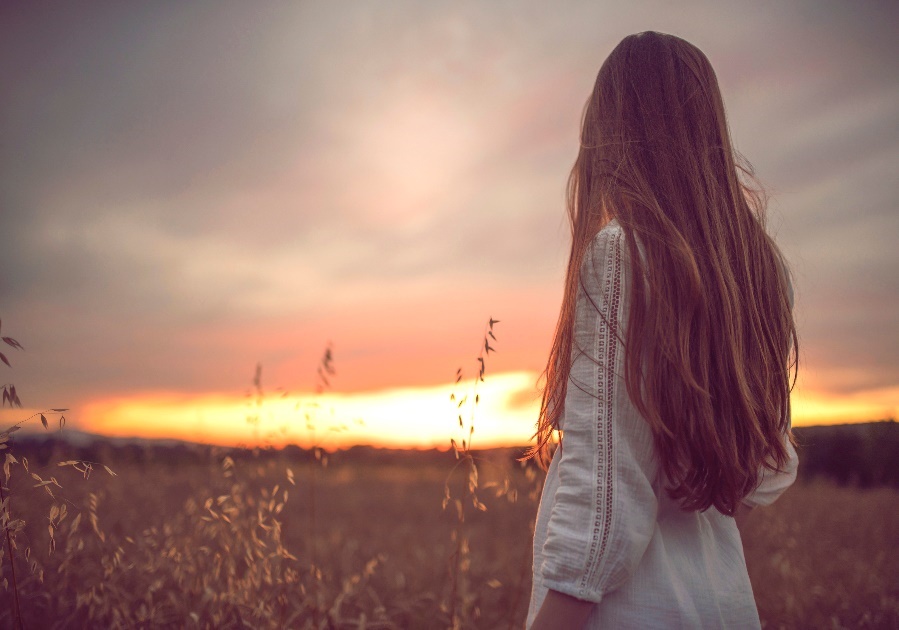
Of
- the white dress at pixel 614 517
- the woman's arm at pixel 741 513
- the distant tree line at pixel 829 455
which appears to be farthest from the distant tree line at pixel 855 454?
the white dress at pixel 614 517

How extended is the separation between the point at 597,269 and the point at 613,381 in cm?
24

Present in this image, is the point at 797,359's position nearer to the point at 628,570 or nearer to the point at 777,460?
the point at 777,460

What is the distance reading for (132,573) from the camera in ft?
10.6

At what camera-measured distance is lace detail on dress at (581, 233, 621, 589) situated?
3.75 ft

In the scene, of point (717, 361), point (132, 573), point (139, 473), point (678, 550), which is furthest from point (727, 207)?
point (139, 473)

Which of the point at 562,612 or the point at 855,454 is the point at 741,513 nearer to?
the point at 562,612

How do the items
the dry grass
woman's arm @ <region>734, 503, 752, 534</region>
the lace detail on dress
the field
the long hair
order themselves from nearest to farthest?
the lace detail on dress
the long hair
woman's arm @ <region>734, 503, 752, 534</region>
the dry grass
the field

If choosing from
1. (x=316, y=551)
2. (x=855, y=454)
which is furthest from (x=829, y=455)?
(x=316, y=551)

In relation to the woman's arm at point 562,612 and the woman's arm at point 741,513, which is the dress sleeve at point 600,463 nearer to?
the woman's arm at point 562,612

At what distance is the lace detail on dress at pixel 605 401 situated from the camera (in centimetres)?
114

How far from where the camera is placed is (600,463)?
118cm

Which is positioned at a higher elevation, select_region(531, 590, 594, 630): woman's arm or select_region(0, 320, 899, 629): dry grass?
select_region(531, 590, 594, 630): woman's arm

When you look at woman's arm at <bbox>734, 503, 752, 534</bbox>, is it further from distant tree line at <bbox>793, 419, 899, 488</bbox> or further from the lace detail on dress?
distant tree line at <bbox>793, 419, 899, 488</bbox>

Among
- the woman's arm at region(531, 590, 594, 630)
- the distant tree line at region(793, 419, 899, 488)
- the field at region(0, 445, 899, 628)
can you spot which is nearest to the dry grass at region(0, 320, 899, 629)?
the field at region(0, 445, 899, 628)
